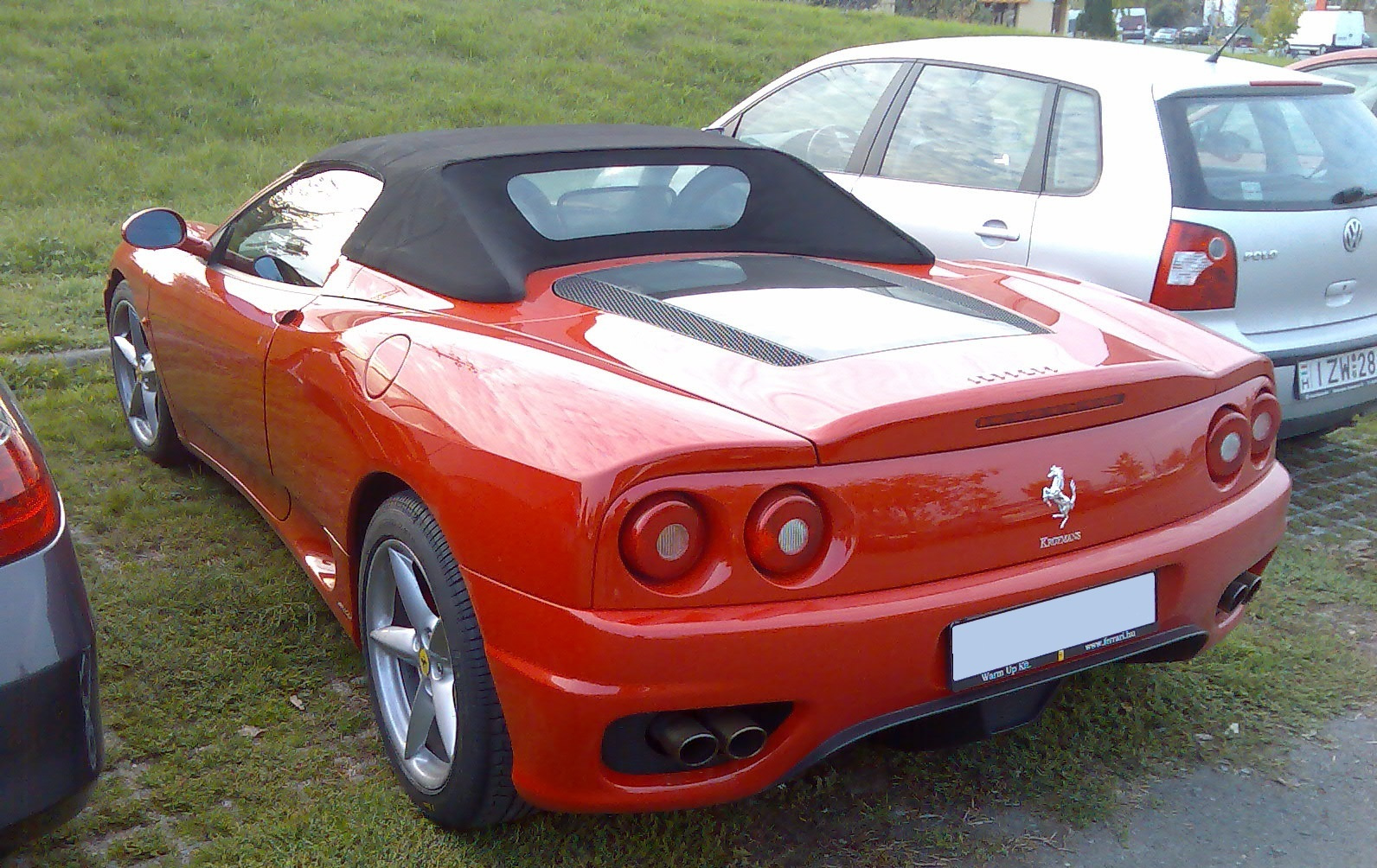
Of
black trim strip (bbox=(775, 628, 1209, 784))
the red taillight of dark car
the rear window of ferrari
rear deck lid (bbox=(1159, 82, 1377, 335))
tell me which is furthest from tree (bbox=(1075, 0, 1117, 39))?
the red taillight of dark car

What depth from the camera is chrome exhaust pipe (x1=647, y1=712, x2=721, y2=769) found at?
2.07 m

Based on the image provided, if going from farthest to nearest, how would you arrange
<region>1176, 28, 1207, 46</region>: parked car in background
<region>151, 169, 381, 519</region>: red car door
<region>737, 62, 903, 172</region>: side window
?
1. <region>1176, 28, 1207, 46</region>: parked car in background
2. <region>737, 62, 903, 172</region>: side window
3. <region>151, 169, 381, 519</region>: red car door

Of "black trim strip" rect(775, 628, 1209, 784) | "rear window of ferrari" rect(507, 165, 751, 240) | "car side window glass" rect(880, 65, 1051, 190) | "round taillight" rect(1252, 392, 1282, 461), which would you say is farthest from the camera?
"car side window glass" rect(880, 65, 1051, 190)

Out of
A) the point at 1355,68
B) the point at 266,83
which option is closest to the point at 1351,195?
the point at 1355,68

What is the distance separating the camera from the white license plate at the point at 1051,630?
7.20 feet

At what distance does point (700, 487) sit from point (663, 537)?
100 mm

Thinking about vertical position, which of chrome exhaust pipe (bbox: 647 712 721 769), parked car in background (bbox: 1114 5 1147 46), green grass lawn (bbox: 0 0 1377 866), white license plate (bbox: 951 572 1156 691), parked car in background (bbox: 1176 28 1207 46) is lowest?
parked car in background (bbox: 1176 28 1207 46)

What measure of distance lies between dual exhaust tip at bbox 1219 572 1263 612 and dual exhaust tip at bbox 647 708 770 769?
1103 mm

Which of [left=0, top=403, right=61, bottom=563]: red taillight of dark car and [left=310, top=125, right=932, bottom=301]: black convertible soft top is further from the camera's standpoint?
[left=310, top=125, right=932, bottom=301]: black convertible soft top

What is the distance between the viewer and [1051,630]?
7.47 feet

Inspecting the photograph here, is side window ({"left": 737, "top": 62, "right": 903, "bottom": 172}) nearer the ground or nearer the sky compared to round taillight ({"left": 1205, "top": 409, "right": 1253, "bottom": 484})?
nearer the sky

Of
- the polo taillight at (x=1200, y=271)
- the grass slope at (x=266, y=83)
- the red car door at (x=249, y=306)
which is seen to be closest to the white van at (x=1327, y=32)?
→ the grass slope at (x=266, y=83)

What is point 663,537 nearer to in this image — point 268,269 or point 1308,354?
point 268,269

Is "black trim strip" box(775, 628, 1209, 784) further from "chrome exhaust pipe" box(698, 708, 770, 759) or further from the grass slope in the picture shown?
the grass slope
